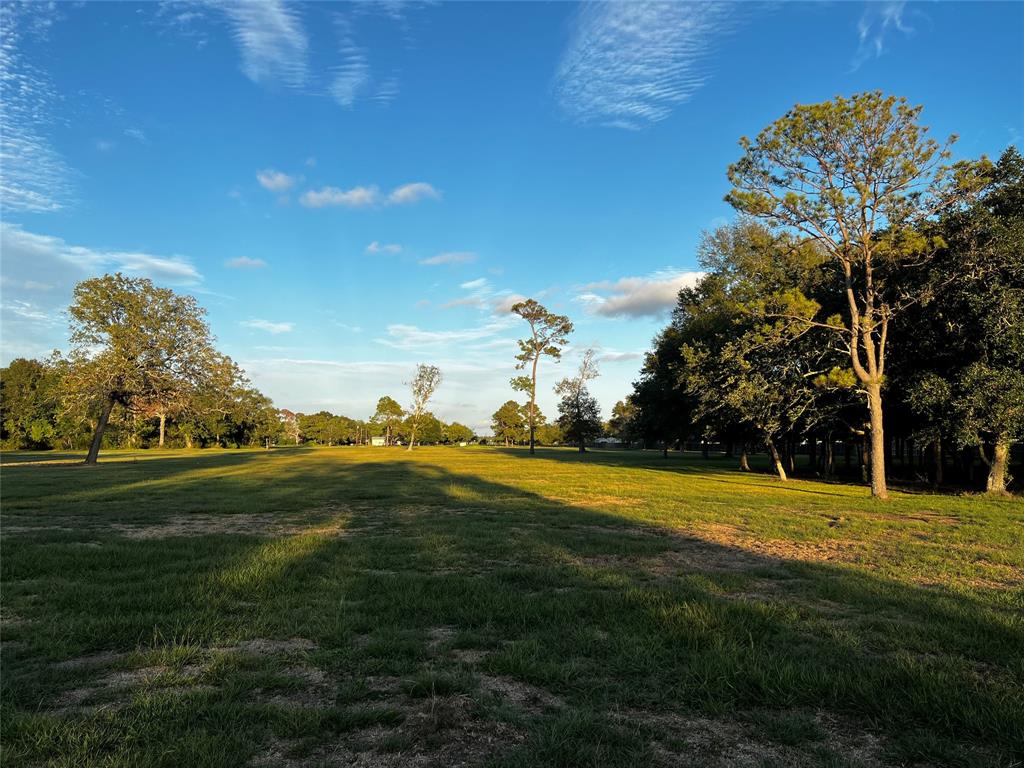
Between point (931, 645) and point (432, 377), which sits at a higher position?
point (432, 377)

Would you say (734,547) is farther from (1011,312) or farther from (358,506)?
(1011,312)

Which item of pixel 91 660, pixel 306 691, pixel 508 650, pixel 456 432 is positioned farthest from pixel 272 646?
pixel 456 432

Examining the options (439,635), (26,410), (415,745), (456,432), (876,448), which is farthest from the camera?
(456,432)

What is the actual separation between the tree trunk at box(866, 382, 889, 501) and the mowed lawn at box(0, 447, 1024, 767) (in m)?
8.94

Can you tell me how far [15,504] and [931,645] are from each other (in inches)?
721

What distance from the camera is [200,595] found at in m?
5.87

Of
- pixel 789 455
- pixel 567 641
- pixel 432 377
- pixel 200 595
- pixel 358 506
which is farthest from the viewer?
pixel 432 377

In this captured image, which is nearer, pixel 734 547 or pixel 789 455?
pixel 734 547

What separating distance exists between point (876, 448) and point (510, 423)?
95.1 metres

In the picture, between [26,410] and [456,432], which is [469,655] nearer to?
[26,410]

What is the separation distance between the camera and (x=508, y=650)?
448 cm

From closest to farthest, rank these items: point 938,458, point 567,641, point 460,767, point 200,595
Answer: point 460,767, point 567,641, point 200,595, point 938,458

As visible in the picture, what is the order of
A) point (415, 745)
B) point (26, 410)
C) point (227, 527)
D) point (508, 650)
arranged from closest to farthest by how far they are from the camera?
1. point (415, 745)
2. point (508, 650)
3. point (227, 527)
4. point (26, 410)

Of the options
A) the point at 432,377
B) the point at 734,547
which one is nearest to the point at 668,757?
the point at 734,547
